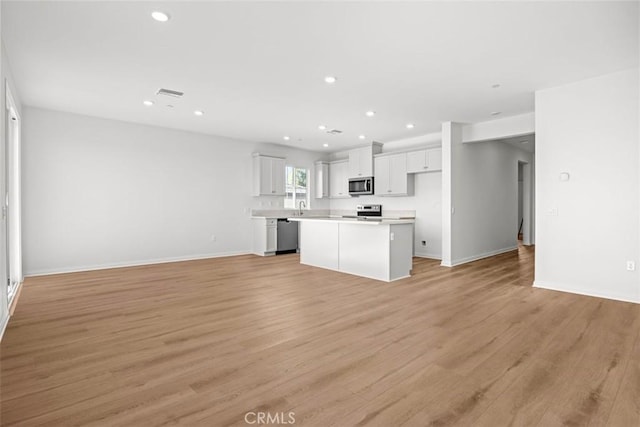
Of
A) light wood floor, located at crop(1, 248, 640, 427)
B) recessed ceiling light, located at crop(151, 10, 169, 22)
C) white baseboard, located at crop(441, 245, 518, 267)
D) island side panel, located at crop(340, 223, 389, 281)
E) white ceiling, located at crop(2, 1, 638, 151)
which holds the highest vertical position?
white ceiling, located at crop(2, 1, 638, 151)

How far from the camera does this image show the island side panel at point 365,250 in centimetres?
498

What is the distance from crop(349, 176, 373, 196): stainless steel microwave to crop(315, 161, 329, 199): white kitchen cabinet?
3.20ft

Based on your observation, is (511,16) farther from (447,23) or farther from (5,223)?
(5,223)

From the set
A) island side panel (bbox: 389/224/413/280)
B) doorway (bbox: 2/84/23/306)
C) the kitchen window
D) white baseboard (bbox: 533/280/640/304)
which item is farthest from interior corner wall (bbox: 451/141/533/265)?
doorway (bbox: 2/84/23/306)

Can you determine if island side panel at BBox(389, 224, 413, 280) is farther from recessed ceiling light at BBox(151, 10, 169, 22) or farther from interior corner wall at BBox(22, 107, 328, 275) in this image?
interior corner wall at BBox(22, 107, 328, 275)

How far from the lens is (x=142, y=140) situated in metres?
6.33

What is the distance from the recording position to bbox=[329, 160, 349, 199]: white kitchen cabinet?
8.95 meters

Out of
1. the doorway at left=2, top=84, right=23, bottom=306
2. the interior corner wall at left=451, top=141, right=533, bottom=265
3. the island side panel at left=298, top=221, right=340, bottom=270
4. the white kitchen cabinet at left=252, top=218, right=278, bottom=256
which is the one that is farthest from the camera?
the white kitchen cabinet at left=252, top=218, right=278, bottom=256

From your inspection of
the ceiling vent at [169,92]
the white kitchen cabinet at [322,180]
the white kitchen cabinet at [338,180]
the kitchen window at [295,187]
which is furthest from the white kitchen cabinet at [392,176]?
the ceiling vent at [169,92]

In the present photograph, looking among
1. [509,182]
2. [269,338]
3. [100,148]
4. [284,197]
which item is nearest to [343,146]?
[284,197]

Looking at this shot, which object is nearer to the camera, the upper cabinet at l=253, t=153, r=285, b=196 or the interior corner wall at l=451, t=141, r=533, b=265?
the interior corner wall at l=451, t=141, r=533, b=265

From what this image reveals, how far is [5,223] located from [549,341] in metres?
5.08

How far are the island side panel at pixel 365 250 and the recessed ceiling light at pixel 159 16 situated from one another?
12.0 ft

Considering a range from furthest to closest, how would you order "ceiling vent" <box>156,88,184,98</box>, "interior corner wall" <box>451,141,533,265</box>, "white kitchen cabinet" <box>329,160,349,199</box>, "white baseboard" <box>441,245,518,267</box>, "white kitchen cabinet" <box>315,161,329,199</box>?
"white kitchen cabinet" <box>315,161,329,199</box> < "white kitchen cabinet" <box>329,160,349,199</box> < "interior corner wall" <box>451,141,533,265</box> < "white baseboard" <box>441,245,518,267</box> < "ceiling vent" <box>156,88,184,98</box>
